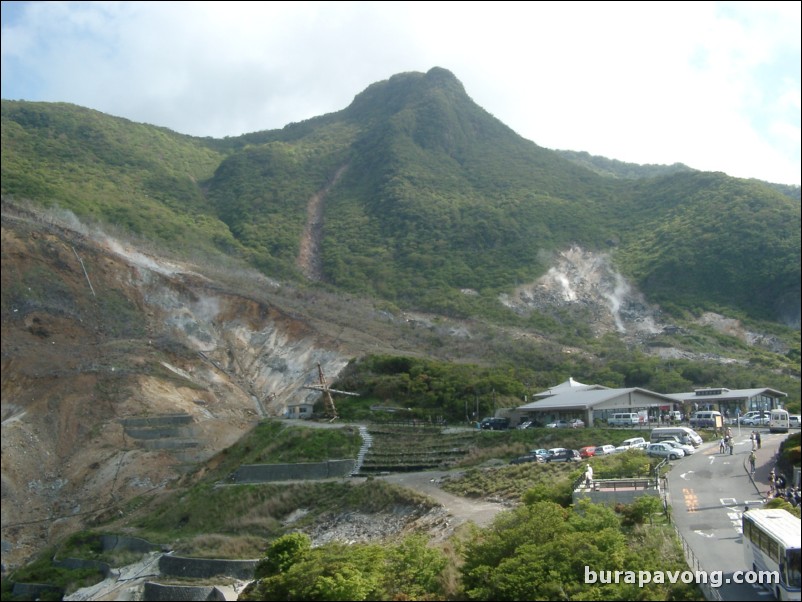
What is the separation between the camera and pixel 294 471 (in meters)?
38.5

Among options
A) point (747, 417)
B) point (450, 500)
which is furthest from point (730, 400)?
point (450, 500)

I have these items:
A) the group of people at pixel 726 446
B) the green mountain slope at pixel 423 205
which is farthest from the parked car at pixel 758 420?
the green mountain slope at pixel 423 205

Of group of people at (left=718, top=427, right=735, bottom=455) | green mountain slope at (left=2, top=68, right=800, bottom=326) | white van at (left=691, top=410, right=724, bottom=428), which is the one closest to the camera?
group of people at (left=718, top=427, right=735, bottom=455)

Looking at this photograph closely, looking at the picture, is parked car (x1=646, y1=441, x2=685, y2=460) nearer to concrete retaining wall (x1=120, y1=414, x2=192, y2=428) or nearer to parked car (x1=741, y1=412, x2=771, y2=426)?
parked car (x1=741, y1=412, x2=771, y2=426)

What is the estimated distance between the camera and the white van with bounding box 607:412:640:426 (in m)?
39.0

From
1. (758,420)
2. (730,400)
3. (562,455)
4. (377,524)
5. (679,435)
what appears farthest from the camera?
(730,400)

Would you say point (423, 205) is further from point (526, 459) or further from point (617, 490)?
point (617, 490)

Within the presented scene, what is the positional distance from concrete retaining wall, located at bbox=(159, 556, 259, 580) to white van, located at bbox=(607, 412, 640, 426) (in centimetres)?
2072

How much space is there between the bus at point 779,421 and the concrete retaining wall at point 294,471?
65.4 ft

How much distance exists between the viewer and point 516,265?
340ft

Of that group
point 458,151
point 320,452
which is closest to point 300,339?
point 320,452

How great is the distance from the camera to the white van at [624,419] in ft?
128

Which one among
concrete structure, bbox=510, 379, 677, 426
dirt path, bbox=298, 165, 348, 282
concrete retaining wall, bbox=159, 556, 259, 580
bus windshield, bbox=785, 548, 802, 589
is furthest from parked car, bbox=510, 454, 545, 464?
dirt path, bbox=298, 165, 348, 282

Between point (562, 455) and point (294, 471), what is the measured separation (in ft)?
45.9
